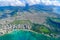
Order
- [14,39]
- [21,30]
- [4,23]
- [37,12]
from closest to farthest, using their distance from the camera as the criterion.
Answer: [14,39] → [21,30] → [4,23] → [37,12]

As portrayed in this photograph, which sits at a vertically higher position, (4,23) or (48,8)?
(48,8)

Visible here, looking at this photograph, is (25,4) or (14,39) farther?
(25,4)

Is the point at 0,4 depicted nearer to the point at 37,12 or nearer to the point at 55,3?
the point at 37,12

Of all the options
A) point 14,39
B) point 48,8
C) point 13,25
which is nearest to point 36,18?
point 48,8

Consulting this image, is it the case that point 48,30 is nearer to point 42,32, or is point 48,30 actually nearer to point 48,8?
point 42,32

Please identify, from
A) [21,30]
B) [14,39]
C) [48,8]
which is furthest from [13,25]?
[48,8]

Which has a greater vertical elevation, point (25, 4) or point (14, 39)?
point (25, 4)

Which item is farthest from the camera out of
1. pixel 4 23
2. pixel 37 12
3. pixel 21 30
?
pixel 37 12

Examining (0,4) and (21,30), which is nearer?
(21,30)

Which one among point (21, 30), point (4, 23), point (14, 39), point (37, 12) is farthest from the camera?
point (37, 12)
